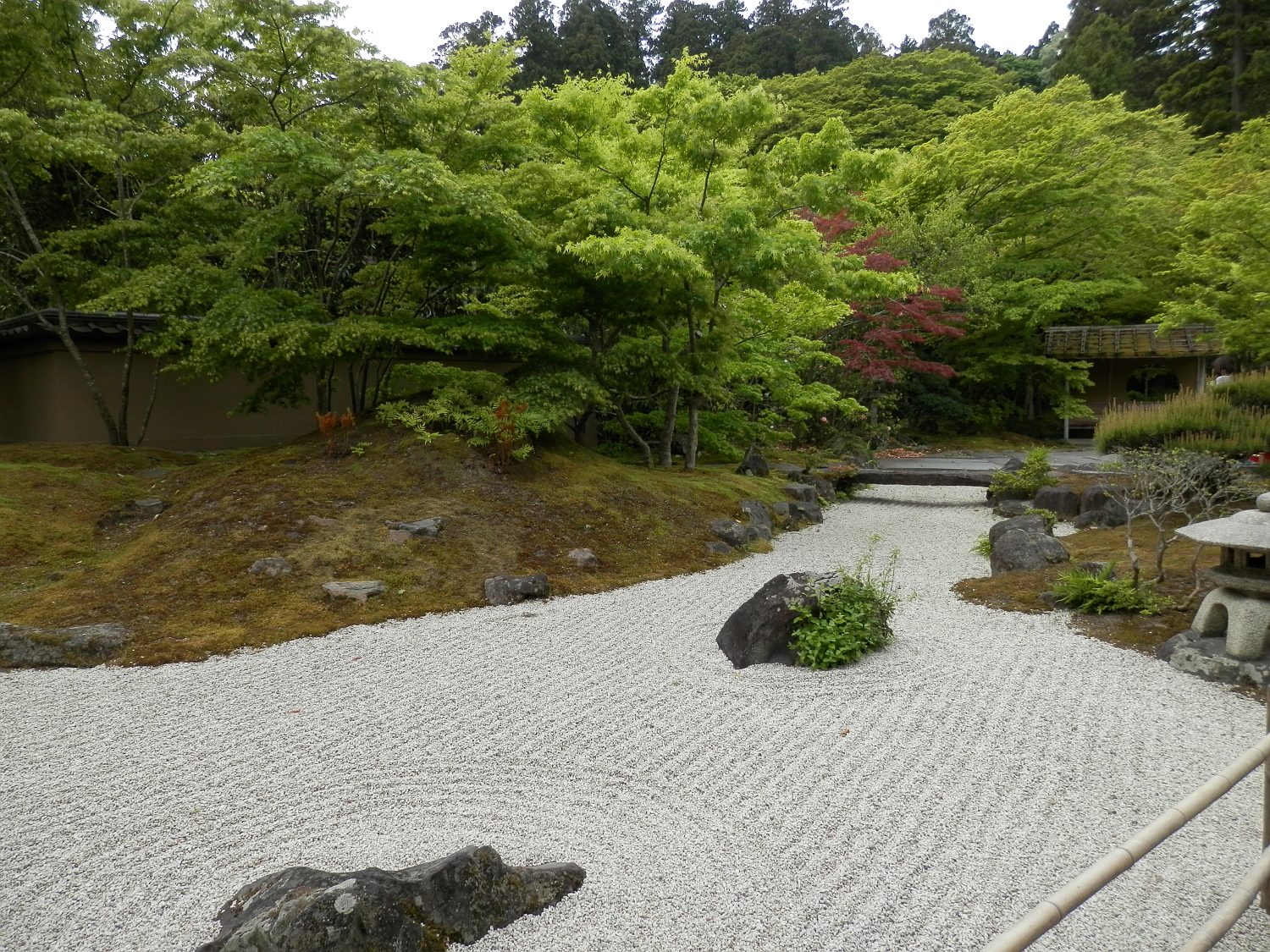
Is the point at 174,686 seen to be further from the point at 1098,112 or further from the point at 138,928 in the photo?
the point at 1098,112

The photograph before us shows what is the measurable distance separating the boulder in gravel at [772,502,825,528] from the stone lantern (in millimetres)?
6150

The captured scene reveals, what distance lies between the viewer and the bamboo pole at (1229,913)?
1807 millimetres

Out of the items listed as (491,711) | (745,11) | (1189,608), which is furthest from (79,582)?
(745,11)

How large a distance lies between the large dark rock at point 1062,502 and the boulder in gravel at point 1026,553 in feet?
10.5

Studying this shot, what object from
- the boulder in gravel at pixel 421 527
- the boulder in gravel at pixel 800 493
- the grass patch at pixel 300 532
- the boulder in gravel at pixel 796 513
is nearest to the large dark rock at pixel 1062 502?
the boulder in gravel at pixel 796 513

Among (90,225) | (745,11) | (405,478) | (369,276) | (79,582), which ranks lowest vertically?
(79,582)

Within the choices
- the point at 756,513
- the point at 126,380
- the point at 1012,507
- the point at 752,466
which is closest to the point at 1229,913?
the point at 756,513

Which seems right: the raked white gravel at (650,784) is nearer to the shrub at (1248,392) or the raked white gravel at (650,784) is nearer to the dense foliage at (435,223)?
the dense foliage at (435,223)

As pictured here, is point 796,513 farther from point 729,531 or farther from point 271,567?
point 271,567

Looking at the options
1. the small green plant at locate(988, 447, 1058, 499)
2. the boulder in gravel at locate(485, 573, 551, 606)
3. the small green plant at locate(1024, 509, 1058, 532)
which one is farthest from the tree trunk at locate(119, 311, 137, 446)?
the small green plant at locate(988, 447, 1058, 499)

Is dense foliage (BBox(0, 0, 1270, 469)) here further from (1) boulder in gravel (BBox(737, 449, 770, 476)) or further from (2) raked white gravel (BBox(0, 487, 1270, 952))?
(2) raked white gravel (BBox(0, 487, 1270, 952))

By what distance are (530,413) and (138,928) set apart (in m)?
6.70

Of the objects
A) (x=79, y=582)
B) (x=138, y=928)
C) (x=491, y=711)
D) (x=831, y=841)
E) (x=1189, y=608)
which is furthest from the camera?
(x=79, y=582)

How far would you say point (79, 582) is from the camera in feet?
21.6
